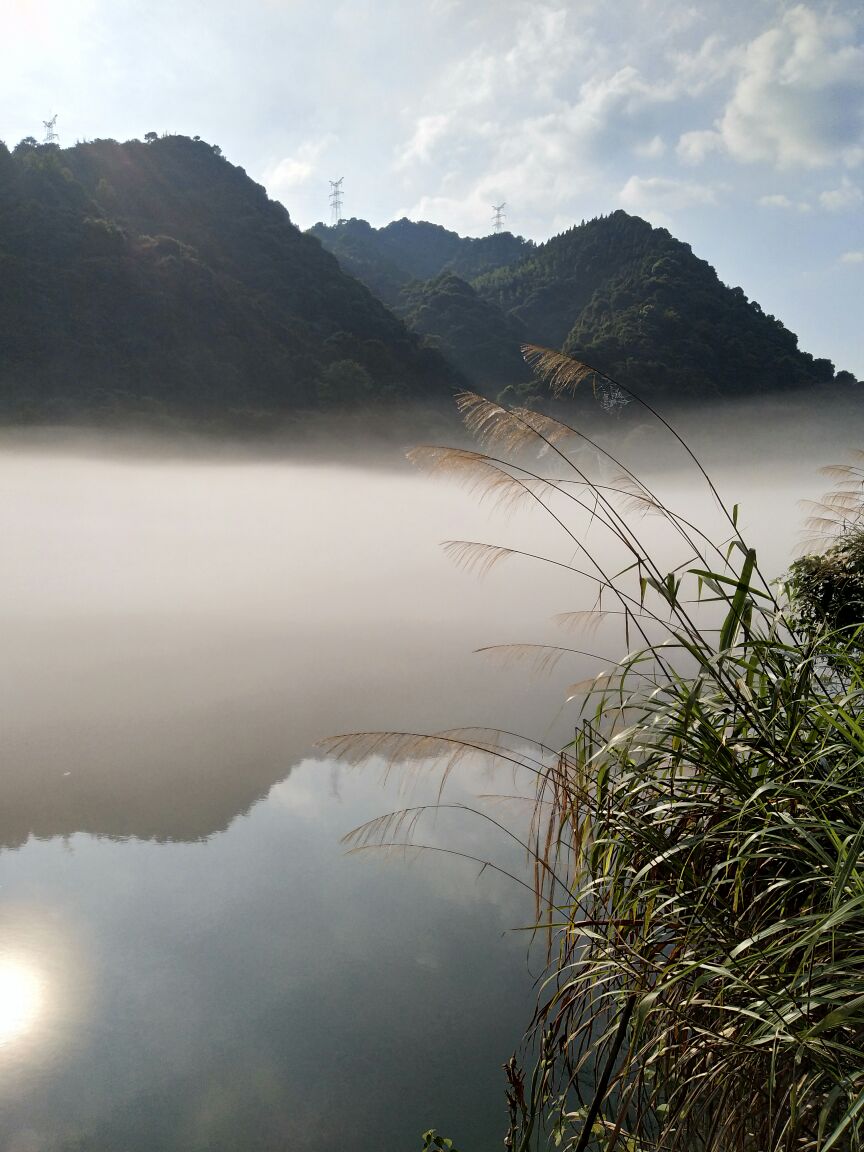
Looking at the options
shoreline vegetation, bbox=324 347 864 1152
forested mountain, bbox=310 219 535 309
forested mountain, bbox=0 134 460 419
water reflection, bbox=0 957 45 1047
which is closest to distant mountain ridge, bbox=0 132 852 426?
forested mountain, bbox=0 134 460 419

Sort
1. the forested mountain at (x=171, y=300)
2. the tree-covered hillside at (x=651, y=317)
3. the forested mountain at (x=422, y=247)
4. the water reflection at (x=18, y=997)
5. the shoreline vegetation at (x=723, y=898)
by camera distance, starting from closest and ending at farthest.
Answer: the shoreline vegetation at (x=723, y=898), the water reflection at (x=18, y=997), the forested mountain at (x=171, y=300), the tree-covered hillside at (x=651, y=317), the forested mountain at (x=422, y=247)

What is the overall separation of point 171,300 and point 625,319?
20.9 m

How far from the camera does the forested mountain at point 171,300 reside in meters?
30.3

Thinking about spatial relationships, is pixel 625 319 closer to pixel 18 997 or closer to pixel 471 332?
pixel 471 332

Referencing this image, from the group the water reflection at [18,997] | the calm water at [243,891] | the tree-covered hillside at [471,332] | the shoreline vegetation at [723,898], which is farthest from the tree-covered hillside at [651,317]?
the shoreline vegetation at [723,898]

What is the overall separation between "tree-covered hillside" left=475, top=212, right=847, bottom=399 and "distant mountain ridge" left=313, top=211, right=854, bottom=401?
2.1 inches

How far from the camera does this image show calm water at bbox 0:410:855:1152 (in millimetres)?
2430

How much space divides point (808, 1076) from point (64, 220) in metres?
36.2

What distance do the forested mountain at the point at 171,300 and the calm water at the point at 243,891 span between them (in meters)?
18.8

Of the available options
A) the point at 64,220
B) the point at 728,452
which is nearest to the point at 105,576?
the point at 64,220

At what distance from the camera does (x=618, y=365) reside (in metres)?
37.7

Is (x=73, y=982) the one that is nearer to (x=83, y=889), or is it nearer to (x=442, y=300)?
(x=83, y=889)

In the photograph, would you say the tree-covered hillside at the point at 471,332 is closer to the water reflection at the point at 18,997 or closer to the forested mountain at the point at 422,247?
the forested mountain at the point at 422,247

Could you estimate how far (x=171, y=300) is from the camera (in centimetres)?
3388
